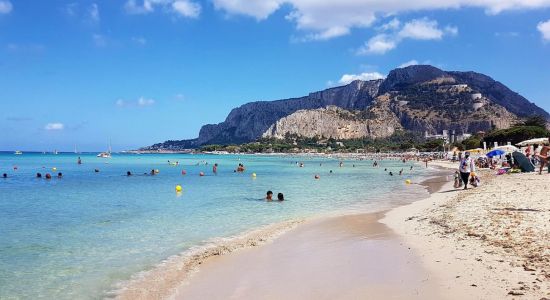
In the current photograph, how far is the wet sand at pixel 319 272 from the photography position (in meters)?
7.36

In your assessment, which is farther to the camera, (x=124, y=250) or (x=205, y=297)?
(x=124, y=250)

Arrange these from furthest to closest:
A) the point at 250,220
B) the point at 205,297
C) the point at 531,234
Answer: the point at 250,220 < the point at 531,234 < the point at 205,297

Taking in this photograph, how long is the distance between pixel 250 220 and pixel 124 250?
6.34 meters

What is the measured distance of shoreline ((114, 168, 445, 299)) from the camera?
839 centimetres

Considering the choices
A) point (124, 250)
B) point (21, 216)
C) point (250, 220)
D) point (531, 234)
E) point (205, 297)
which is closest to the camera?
point (205, 297)

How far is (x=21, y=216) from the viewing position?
63.0ft

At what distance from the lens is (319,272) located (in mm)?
8797

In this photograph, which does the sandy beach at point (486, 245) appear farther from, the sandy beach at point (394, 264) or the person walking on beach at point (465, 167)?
the person walking on beach at point (465, 167)

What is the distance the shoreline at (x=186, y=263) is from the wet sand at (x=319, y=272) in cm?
26

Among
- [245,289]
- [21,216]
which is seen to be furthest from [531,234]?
[21,216]

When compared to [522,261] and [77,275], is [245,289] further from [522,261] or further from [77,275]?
[522,261]

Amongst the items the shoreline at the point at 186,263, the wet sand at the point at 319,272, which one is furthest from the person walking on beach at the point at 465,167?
the wet sand at the point at 319,272

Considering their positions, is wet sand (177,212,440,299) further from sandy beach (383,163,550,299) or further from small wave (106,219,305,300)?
sandy beach (383,163,550,299)

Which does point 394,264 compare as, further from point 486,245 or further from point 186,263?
point 186,263
